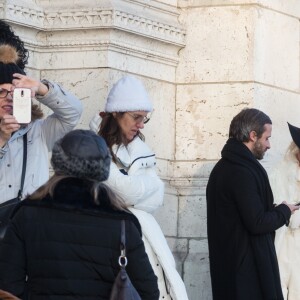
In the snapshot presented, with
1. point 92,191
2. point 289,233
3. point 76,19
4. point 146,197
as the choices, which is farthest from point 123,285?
point 76,19

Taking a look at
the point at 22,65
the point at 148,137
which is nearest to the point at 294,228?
the point at 148,137

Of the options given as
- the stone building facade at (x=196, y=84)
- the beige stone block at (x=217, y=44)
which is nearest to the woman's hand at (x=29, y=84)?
the stone building facade at (x=196, y=84)

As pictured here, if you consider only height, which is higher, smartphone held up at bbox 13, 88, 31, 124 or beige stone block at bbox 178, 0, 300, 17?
beige stone block at bbox 178, 0, 300, 17

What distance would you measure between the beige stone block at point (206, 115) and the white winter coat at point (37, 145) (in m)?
2.82

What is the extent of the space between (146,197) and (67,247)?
1746mm

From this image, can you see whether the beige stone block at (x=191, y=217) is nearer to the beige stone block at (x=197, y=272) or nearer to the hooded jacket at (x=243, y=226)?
the beige stone block at (x=197, y=272)

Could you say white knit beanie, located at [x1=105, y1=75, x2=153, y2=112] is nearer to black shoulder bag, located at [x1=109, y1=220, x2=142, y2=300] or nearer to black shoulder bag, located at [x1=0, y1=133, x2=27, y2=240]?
black shoulder bag, located at [x1=0, y1=133, x2=27, y2=240]

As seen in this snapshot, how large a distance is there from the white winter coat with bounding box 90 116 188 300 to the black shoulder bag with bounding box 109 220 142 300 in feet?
5.20

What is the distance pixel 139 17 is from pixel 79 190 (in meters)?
3.78

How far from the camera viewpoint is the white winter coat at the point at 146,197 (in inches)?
279

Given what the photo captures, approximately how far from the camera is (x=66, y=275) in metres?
5.43

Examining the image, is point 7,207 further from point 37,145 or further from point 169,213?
point 169,213

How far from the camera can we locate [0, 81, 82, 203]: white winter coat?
21.2 feet

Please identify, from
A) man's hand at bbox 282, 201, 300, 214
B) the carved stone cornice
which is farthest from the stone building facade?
man's hand at bbox 282, 201, 300, 214
